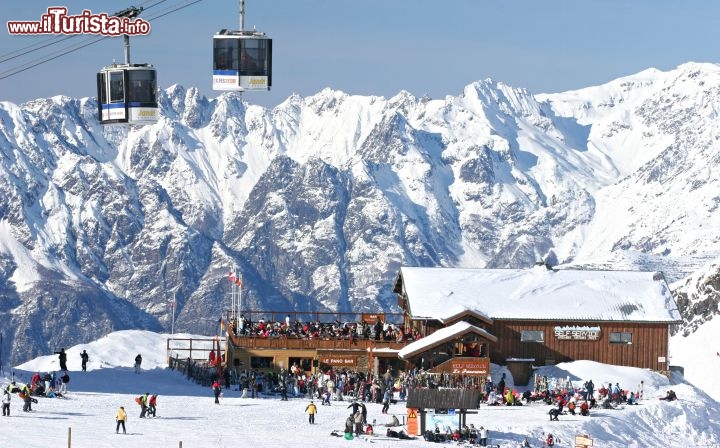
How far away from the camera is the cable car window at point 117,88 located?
194ft

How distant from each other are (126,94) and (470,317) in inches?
1759

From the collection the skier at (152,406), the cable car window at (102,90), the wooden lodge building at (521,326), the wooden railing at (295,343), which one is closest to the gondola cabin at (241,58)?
A: the cable car window at (102,90)

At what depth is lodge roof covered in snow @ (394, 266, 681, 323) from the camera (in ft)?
332

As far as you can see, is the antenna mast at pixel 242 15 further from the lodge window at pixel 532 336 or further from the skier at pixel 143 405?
the lodge window at pixel 532 336

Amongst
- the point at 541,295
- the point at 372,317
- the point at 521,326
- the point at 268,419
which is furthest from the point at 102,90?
the point at 372,317

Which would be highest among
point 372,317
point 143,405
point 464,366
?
point 372,317

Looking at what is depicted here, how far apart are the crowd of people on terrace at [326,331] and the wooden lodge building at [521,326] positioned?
50 centimetres

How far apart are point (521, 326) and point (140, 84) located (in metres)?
47.1

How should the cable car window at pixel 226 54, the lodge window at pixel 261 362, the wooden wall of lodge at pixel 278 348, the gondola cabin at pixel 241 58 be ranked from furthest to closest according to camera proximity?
the lodge window at pixel 261 362
the wooden wall of lodge at pixel 278 348
the cable car window at pixel 226 54
the gondola cabin at pixel 241 58

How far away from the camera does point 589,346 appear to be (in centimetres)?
10119

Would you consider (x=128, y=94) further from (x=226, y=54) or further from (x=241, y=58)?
(x=241, y=58)

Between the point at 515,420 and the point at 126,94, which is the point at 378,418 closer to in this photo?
the point at 515,420

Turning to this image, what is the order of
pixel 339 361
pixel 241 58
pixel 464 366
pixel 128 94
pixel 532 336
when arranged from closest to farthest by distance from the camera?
pixel 241 58, pixel 128 94, pixel 464 366, pixel 339 361, pixel 532 336

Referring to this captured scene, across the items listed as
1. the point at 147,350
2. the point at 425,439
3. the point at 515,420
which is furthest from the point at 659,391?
the point at 147,350
